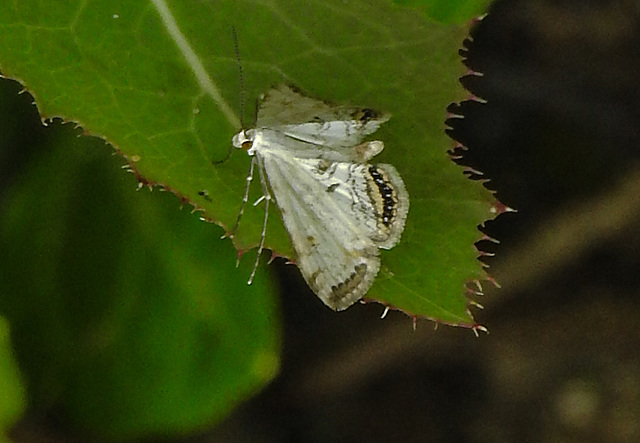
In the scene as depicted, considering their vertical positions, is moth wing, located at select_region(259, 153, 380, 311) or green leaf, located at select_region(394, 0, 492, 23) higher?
green leaf, located at select_region(394, 0, 492, 23)

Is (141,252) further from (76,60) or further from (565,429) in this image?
(565,429)

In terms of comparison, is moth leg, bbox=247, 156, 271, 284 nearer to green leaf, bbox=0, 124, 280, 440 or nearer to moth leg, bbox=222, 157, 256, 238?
moth leg, bbox=222, 157, 256, 238

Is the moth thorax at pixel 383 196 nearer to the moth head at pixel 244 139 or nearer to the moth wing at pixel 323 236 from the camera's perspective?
the moth wing at pixel 323 236

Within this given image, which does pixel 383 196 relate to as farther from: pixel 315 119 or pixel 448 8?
pixel 448 8

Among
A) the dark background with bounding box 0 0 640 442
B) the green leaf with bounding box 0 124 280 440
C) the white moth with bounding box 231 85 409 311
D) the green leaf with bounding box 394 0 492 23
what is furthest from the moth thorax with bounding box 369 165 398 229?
the dark background with bounding box 0 0 640 442

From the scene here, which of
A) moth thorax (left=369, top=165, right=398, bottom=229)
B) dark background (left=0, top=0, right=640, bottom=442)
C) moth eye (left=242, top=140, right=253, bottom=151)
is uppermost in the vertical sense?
moth eye (left=242, top=140, right=253, bottom=151)

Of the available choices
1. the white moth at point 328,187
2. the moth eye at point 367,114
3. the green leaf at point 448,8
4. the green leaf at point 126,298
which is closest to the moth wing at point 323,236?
the white moth at point 328,187

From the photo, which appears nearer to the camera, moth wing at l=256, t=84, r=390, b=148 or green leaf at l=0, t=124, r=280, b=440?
moth wing at l=256, t=84, r=390, b=148
